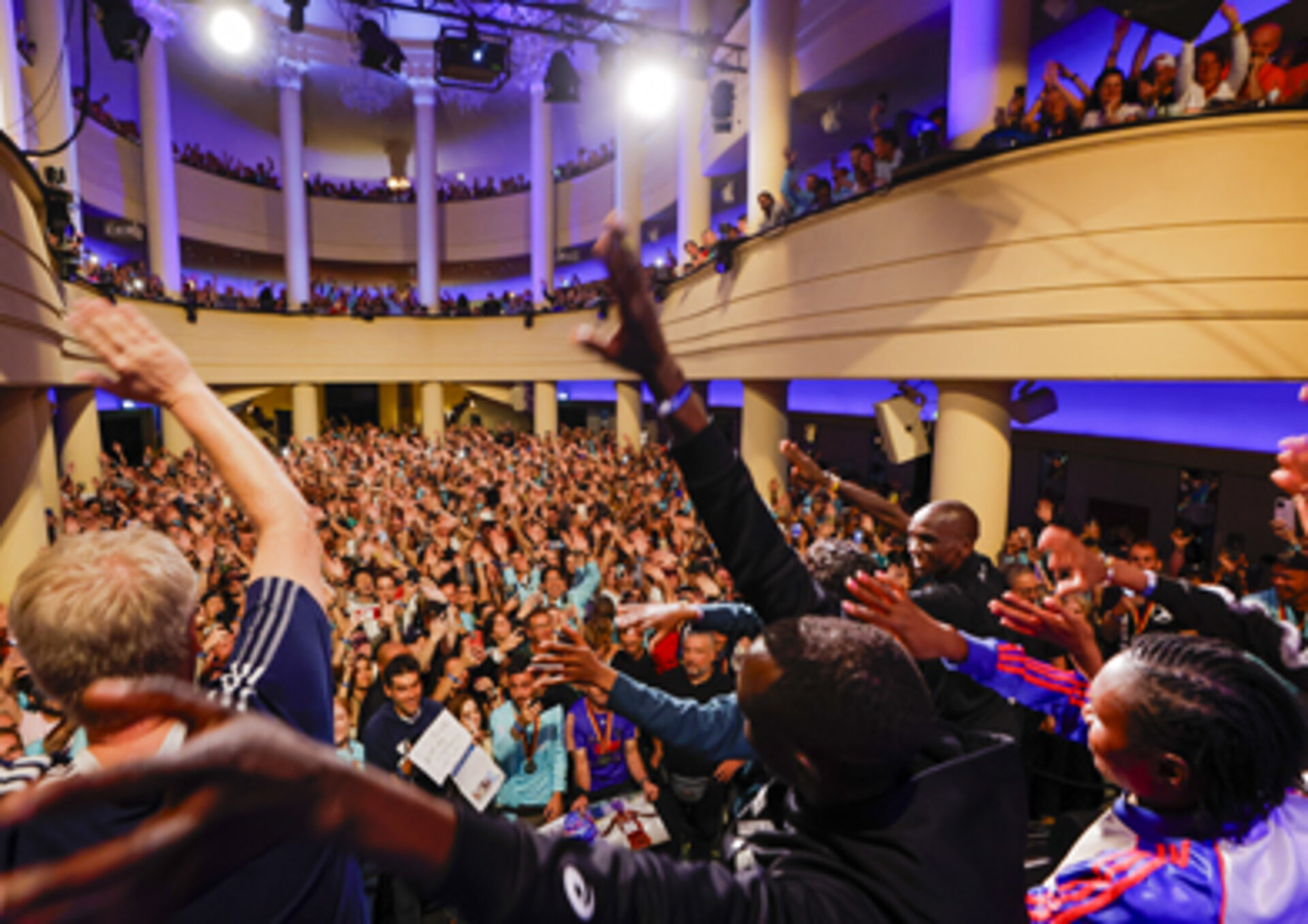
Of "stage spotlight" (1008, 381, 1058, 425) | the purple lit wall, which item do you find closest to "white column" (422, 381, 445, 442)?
the purple lit wall

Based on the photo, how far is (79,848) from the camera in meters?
0.89

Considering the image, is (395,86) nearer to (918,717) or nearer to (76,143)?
(76,143)

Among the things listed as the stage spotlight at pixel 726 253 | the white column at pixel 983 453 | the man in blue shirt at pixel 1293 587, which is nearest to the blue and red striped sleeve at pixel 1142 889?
the man in blue shirt at pixel 1293 587

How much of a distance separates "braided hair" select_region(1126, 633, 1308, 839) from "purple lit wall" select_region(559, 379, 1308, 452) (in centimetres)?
694

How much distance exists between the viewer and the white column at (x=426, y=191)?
20.6 m

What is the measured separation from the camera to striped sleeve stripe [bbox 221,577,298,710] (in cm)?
109

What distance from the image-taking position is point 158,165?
16266mm

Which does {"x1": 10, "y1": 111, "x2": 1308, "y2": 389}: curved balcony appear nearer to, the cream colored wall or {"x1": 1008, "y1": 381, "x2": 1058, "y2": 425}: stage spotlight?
the cream colored wall

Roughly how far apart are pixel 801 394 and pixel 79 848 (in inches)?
602

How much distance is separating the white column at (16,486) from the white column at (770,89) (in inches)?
365

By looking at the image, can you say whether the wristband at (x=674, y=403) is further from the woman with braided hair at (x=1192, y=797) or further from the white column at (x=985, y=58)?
the white column at (x=985, y=58)

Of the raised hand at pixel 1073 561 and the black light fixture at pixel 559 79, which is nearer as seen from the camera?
the raised hand at pixel 1073 561

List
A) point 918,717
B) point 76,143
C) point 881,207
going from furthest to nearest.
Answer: point 76,143 < point 881,207 < point 918,717

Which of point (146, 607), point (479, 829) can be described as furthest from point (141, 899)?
point (146, 607)
